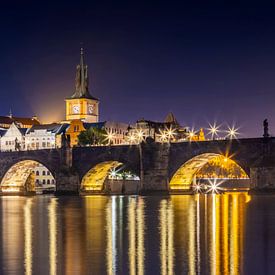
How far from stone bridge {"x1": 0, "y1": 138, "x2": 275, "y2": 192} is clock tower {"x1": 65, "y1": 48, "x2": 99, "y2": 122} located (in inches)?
2304

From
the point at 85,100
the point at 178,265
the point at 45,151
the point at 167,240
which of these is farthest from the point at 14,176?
the point at 178,265

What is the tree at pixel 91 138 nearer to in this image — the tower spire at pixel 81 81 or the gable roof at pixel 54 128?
the gable roof at pixel 54 128

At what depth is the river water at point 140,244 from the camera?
23.1 meters

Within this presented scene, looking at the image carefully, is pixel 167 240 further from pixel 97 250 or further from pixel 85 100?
pixel 85 100

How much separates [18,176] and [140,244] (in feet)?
251

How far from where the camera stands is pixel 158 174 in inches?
3115

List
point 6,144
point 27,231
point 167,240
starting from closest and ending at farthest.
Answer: point 167,240, point 27,231, point 6,144

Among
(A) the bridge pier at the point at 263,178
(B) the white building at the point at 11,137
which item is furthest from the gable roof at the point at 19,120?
(A) the bridge pier at the point at 263,178

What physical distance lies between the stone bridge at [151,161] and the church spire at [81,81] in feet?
196

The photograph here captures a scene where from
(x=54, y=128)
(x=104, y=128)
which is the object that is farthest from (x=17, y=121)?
(x=104, y=128)

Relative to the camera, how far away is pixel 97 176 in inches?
3558

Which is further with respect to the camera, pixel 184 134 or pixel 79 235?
pixel 184 134

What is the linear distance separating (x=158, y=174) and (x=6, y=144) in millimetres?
64002

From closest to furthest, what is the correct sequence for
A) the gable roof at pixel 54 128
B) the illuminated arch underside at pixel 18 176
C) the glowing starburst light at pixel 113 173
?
the illuminated arch underside at pixel 18 176
the glowing starburst light at pixel 113 173
the gable roof at pixel 54 128
